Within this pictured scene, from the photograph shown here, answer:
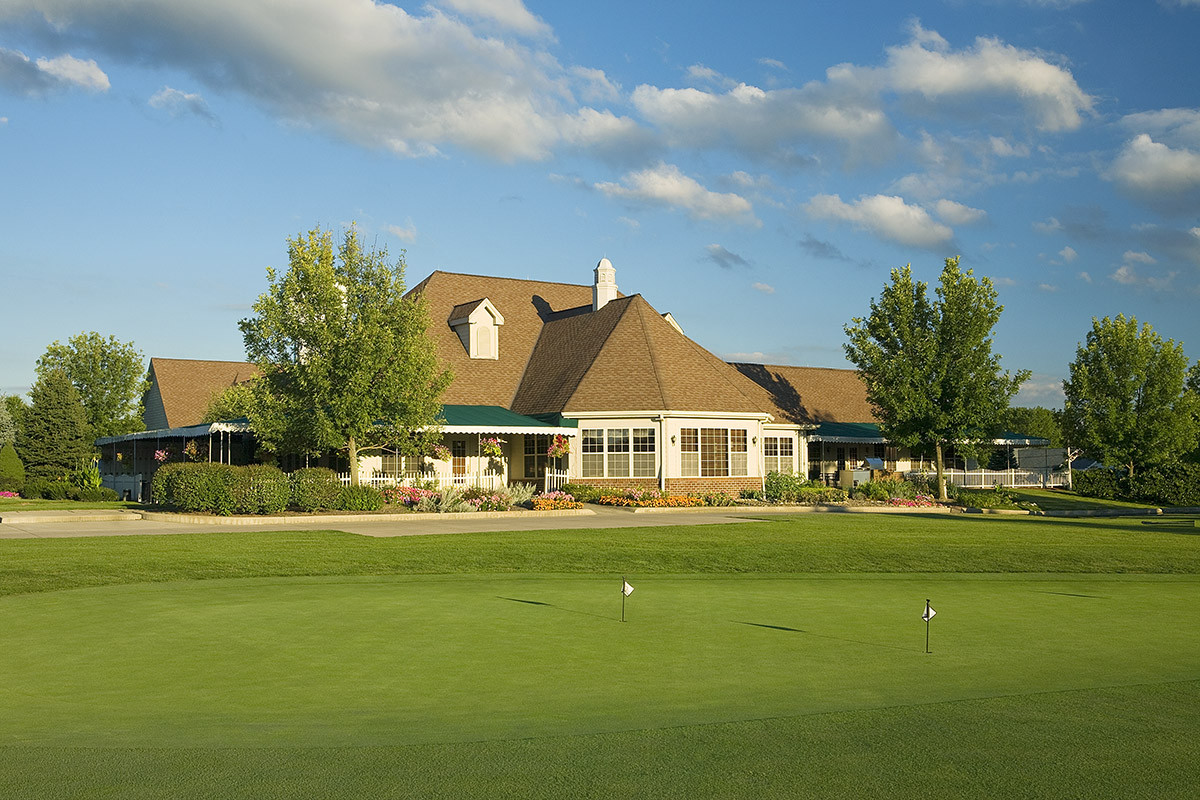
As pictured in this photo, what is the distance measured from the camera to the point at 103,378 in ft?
172

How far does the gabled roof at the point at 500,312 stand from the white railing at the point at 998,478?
63.7 feet

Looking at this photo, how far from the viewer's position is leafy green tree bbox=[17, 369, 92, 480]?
4528 centimetres

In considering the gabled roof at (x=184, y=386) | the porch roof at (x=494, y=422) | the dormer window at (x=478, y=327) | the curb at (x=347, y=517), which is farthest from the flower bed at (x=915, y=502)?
the gabled roof at (x=184, y=386)

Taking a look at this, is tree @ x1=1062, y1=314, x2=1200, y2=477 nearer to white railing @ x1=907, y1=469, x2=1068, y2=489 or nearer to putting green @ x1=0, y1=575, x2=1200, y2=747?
white railing @ x1=907, y1=469, x2=1068, y2=489

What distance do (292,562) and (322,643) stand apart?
25.7 ft

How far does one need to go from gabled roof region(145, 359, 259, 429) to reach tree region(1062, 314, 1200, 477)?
43.2m

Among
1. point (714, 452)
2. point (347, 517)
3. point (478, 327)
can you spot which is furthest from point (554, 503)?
point (478, 327)

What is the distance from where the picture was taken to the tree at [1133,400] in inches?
1807

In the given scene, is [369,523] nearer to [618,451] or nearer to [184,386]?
[618,451]

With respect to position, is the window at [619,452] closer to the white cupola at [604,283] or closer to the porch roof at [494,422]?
the porch roof at [494,422]

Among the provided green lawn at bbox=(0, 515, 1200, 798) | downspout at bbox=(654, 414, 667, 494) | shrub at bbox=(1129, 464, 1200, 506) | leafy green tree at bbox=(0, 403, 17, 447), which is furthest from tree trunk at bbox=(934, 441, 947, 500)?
leafy green tree at bbox=(0, 403, 17, 447)

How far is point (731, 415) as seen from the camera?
36.8 meters

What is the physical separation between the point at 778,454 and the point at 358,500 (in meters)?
20.5

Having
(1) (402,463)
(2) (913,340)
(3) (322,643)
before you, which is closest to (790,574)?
(3) (322,643)
